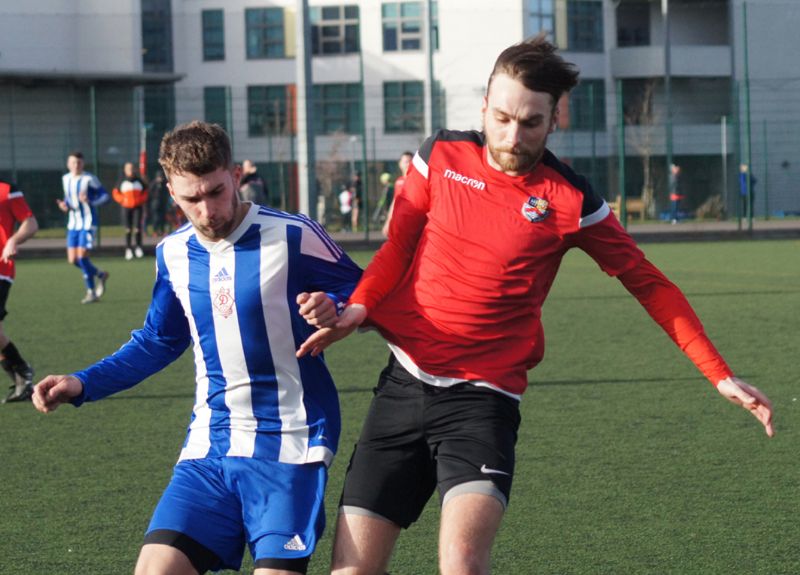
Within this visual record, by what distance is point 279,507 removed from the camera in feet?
12.5

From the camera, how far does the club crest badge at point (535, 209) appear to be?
3998mm

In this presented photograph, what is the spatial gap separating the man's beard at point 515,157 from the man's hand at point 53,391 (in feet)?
4.42

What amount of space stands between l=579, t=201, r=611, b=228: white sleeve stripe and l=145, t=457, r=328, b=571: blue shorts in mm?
1014

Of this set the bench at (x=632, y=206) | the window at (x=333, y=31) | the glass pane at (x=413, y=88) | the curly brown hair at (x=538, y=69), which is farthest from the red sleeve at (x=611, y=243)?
the window at (x=333, y=31)

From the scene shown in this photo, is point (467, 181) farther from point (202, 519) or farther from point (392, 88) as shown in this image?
point (392, 88)

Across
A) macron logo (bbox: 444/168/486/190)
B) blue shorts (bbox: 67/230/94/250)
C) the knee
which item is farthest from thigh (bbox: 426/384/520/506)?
blue shorts (bbox: 67/230/94/250)

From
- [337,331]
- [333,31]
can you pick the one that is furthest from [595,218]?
[333,31]

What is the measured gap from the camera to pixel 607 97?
3344 centimetres

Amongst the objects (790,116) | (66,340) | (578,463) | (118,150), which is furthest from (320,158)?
(578,463)

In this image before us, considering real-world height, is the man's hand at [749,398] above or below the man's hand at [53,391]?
below

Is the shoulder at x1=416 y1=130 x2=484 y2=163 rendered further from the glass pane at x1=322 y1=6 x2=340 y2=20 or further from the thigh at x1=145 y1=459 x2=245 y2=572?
the glass pane at x1=322 y1=6 x2=340 y2=20

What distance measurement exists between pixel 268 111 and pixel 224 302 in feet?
135

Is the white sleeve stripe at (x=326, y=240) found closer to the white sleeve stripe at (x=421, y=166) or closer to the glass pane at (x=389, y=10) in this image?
the white sleeve stripe at (x=421, y=166)

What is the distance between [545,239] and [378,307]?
1.67 feet
